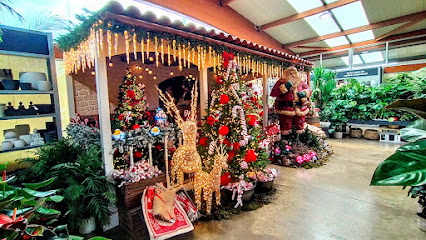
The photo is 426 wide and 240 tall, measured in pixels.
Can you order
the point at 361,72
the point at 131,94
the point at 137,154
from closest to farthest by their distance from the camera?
the point at 137,154
the point at 131,94
the point at 361,72

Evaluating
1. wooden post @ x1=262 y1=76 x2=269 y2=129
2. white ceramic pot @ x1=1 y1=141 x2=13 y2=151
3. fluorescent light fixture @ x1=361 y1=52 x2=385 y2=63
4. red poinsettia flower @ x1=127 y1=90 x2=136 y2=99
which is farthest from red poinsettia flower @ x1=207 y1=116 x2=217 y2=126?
fluorescent light fixture @ x1=361 y1=52 x2=385 y2=63

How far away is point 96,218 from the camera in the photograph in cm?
229

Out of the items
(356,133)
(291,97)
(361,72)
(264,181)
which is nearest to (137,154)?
(264,181)

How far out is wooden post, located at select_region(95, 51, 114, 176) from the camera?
239 centimetres

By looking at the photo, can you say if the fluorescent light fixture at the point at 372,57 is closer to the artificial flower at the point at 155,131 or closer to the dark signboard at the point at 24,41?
the artificial flower at the point at 155,131

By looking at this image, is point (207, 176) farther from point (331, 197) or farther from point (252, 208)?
point (331, 197)

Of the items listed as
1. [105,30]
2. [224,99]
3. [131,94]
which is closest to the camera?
[105,30]

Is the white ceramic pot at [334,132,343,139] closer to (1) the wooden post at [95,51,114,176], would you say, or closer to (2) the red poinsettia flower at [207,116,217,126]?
(2) the red poinsettia flower at [207,116,217,126]

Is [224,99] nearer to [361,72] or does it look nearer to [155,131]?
[155,131]

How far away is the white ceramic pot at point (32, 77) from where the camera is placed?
11.0ft

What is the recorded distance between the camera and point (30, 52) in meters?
3.40

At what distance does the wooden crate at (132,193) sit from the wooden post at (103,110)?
0.31 metres

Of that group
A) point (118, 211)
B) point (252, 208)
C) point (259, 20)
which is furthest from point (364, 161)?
point (259, 20)

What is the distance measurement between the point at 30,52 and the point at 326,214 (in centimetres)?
519
